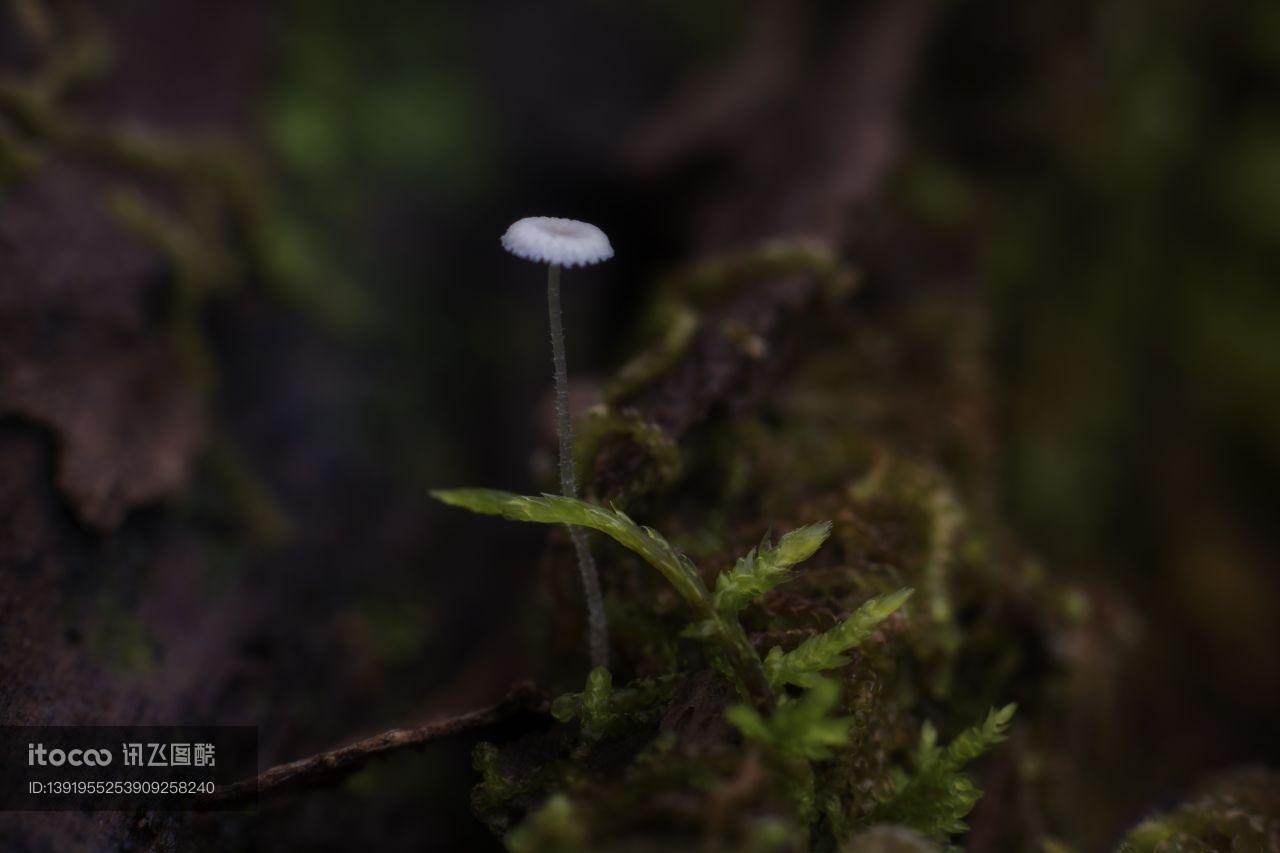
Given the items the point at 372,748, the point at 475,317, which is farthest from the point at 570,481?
the point at 475,317

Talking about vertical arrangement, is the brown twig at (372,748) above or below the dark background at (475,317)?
below

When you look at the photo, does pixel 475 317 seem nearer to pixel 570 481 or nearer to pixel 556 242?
pixel 570 481

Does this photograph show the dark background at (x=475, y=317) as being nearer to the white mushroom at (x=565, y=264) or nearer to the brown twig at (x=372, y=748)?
the brown twig at (x=372, y=748)

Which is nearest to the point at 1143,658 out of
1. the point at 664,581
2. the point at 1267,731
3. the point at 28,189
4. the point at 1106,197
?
the point at 1267,731

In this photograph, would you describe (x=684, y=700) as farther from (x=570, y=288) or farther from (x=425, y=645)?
(x=570, y=288)

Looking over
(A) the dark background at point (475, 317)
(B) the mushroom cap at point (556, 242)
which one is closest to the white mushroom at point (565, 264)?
(B) the mushroom cap at point (556, 242)

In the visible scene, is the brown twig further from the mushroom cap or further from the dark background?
the mushroom cap

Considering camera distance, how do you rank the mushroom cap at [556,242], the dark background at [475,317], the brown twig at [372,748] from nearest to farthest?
the mushroom cap at [556,242] < the brown twig at [372,748] < the dark background at [475,317]
